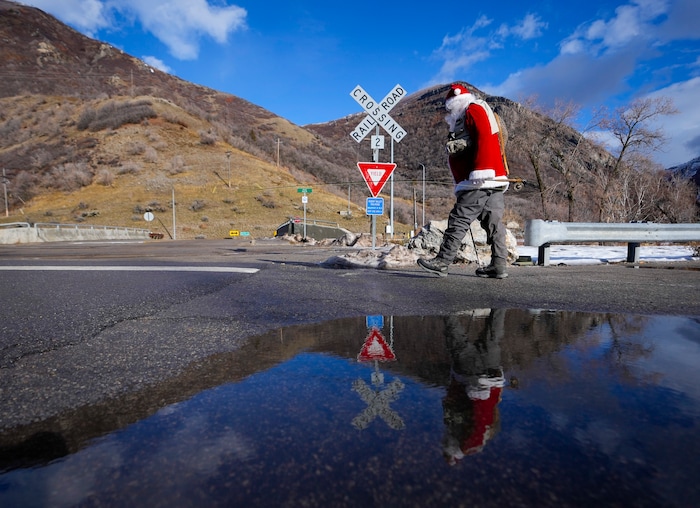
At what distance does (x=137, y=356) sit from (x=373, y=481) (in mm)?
1591

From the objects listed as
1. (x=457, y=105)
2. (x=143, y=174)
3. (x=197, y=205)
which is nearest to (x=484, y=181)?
(x=457, y=105)

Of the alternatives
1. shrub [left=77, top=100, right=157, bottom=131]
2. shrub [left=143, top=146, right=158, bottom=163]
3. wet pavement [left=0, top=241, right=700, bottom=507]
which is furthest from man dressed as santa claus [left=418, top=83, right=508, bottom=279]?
shrub [left=77, top=100, right=157, bottom=131]

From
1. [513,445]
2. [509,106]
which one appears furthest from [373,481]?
[509,106]

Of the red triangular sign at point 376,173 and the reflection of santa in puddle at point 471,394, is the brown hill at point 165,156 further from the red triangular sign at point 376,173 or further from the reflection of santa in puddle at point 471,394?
the reflection of santa in puddle at point 471,394

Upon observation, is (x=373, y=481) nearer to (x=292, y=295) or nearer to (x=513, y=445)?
(x=513, y=445)

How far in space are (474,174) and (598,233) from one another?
377 centimetres

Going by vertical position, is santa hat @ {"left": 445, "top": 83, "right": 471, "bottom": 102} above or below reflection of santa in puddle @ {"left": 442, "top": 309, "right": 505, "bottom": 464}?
above

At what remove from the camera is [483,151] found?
486 centimetres

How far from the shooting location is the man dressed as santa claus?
4.86m

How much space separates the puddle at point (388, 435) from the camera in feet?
3.47

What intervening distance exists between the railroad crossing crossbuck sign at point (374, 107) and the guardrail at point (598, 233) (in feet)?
11.5

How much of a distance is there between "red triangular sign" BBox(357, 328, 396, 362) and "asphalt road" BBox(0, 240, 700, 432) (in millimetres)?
644

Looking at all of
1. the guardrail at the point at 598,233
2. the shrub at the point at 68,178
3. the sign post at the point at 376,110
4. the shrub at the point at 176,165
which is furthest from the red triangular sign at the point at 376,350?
the shrub at the point at 68,178

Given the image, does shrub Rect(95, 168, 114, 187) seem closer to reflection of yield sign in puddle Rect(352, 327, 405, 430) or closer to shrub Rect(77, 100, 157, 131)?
shrub Rect(77, 100, 157, 131)
